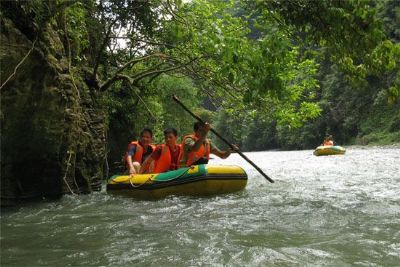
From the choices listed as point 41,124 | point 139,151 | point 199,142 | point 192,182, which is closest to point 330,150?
point 139,151

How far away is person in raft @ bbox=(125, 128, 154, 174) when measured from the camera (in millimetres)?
8836

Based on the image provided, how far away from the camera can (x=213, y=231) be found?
4551mm

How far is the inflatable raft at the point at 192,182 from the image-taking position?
7.47 meters

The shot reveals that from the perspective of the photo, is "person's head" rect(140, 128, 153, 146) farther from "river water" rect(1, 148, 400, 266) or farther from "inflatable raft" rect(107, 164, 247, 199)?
"river water" rect(1, 148, 400, 266)

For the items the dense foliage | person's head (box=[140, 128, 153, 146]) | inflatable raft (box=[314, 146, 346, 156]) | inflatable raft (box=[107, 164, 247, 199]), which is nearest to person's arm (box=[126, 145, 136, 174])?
person's head (box=[140, 128, 153, 146])

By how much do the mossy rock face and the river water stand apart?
0.58 meters

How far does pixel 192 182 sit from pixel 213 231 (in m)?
2.92

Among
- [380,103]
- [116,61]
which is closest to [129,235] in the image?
[116,61]

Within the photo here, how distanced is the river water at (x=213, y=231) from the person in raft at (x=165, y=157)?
3.85ft

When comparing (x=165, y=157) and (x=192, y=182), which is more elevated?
(x=165, y=157)

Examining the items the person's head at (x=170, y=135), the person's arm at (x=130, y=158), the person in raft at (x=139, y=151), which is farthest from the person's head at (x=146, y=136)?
the person's head at (x=170, y=135)

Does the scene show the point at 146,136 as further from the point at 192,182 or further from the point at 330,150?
the point at 330,150

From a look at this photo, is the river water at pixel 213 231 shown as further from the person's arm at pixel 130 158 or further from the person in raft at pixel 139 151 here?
the person in raft at pixel 139 151

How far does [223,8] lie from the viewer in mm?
11000
